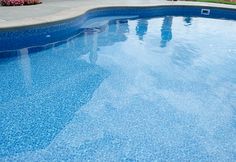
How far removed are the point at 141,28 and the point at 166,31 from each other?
1.07 m

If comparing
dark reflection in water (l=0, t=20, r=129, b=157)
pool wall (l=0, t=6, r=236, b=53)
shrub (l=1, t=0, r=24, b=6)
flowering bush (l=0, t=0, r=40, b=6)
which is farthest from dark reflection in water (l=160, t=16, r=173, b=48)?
shrub (l=1, t=0, r=24, b=6)

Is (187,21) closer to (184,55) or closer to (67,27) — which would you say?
(184,55)

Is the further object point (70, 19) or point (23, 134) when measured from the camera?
point (70, 19)

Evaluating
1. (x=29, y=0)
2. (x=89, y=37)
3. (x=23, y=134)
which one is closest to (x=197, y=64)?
(x=89, y=37)

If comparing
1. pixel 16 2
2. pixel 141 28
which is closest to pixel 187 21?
pixel 141 28

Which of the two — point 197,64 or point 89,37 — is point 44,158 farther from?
point 89,37

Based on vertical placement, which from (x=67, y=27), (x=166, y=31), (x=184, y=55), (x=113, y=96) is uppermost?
(x=67, y=27)

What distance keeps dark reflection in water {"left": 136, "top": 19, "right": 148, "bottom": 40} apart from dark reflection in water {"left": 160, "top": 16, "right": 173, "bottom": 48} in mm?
751

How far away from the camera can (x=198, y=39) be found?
9727 mm

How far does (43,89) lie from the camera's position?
5.24 meters

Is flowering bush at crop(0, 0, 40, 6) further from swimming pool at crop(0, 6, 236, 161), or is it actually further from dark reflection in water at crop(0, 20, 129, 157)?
dark reflection in water at crop(0, 20, 129, 157)

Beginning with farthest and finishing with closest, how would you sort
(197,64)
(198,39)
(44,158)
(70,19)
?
1. (198,39)
2. (70,19)
3. (197,64)
4. (44,158)

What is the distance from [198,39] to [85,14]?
456cm

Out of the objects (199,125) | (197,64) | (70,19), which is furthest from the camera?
(70,19)
